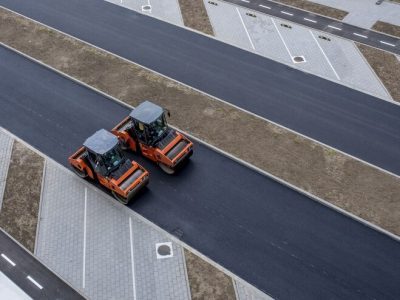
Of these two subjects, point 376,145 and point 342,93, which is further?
point 342,93

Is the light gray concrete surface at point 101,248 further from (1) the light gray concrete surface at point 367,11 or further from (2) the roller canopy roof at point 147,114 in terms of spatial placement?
(1) the light gray concrete surface at point 367,11

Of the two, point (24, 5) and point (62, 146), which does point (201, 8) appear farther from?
point (62, 146)

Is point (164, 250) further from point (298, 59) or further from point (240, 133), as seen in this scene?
point (298, 59)

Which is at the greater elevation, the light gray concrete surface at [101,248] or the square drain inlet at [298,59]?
the square drain inlet at [298,59]

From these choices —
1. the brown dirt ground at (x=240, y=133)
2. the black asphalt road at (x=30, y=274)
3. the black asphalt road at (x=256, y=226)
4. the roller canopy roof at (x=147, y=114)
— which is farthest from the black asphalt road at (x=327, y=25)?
the black asphalt road at (x=30, y=274)

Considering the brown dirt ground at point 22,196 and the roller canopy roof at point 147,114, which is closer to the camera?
the brown dirt ground at point 22,196

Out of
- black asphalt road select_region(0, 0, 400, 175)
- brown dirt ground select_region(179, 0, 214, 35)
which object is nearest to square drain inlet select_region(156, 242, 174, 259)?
black asphalt road select_region(0, 0, 400, 175)

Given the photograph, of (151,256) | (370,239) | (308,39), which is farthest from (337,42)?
(151,256)
